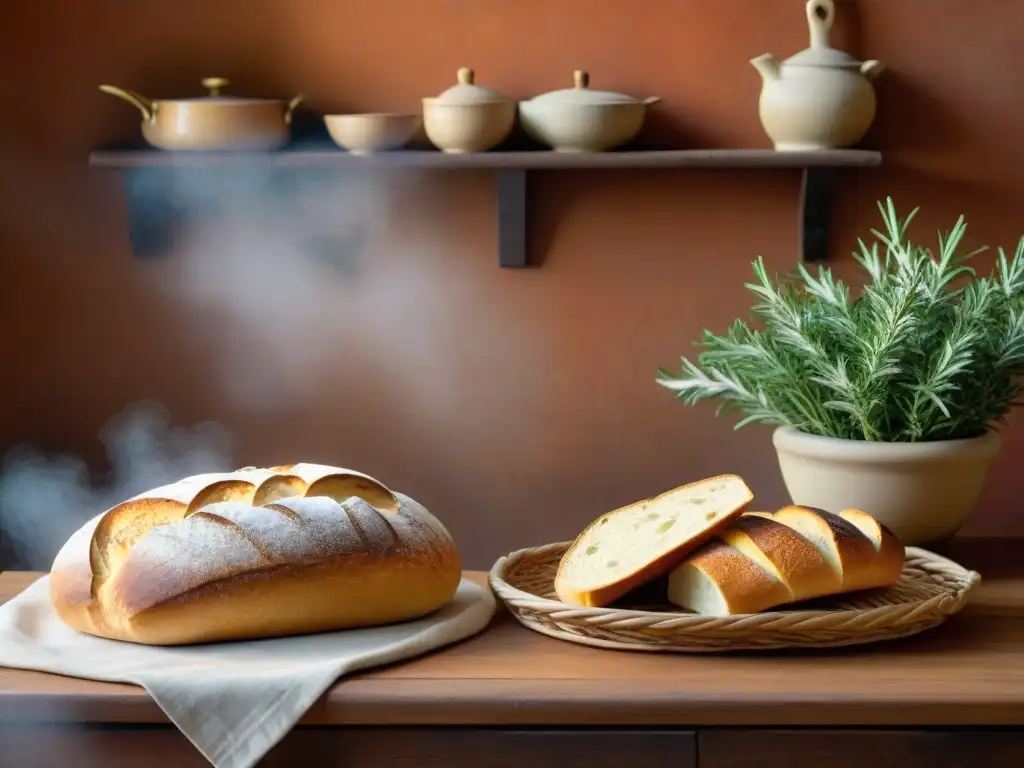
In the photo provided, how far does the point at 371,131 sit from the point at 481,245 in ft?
0.96

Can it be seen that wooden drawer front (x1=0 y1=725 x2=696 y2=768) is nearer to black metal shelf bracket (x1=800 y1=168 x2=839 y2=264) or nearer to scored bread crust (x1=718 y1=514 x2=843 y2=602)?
scored bread crust (x1=718 y1=514 x2=843 y2=602)

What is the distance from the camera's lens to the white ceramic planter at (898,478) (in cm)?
154

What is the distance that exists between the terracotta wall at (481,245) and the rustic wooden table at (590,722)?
103cm

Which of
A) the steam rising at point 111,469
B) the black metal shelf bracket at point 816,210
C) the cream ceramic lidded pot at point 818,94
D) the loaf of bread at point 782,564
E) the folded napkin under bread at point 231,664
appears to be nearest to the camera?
the folded napkin under bread at point 231,664

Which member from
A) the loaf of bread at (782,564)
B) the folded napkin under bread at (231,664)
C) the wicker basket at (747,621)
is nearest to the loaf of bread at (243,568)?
the folded napkin under bread at (231,664)

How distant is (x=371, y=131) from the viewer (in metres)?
2.03

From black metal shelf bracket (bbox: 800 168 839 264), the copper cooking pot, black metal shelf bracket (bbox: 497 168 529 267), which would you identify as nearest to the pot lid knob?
the copper cooking pot

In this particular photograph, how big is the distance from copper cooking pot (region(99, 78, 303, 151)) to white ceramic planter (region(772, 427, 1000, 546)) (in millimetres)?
966

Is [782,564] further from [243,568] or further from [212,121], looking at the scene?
[212,121]

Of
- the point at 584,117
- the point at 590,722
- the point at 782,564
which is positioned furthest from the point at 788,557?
the point at 584,117

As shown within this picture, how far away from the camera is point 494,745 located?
1.22 meters

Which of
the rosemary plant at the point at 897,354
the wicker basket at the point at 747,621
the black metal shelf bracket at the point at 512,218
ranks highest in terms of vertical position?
the black metal shelf bracket at the point at 512,218

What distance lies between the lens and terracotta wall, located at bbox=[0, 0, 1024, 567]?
215 cm

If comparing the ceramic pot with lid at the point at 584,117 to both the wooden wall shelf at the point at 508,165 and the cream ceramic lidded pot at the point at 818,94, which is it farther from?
the cream ceramic lidded pot at the point at 818,94
